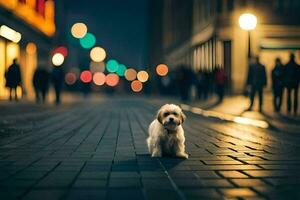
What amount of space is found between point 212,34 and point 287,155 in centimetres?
3715

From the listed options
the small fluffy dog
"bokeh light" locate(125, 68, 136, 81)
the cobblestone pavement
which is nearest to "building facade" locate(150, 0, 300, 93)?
the cobblestone pavement

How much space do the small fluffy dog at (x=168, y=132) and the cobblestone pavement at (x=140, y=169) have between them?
0.18 metres

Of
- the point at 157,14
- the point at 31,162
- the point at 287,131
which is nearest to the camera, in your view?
the point at 31,162

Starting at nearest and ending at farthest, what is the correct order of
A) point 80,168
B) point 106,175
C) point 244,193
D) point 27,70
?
point 244,193, point 106,175, point 80,168, point 27,70

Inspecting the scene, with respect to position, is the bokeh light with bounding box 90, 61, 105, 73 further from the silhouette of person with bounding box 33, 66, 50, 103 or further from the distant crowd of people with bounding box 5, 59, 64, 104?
the silhouette of person with bounding box 33, 66, 50, 103

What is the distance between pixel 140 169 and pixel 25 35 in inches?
1623

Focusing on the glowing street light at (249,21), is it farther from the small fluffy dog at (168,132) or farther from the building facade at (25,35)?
the small fluffy dog at (168,132)

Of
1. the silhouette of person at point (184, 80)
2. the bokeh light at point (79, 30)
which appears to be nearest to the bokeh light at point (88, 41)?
the bokeh light at point (79, 30)

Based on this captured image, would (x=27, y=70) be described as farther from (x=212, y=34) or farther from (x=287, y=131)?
(x=287, y=131)

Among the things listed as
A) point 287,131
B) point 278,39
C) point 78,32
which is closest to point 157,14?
point 78,32

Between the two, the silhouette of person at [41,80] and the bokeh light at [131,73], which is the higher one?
the bokeh light at [131,73]

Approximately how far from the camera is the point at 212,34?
44281 millimetres

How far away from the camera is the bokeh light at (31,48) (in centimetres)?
4890

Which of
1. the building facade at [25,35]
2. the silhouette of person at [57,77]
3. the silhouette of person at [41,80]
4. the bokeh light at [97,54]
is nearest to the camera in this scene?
the silhouette of person at [57,77]
